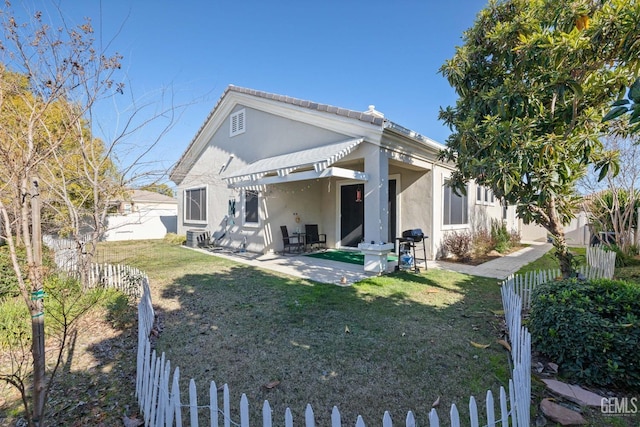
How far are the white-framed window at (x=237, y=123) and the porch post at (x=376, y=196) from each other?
912cm

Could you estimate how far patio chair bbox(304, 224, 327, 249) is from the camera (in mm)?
15445

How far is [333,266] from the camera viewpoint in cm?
1175

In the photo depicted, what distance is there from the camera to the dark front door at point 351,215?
15320 mm

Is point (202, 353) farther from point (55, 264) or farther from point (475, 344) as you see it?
point (55, 264)

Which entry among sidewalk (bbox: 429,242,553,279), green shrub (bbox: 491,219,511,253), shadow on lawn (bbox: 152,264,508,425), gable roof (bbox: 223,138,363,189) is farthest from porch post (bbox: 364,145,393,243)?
green shrub (bbox: 491,219,511,253)

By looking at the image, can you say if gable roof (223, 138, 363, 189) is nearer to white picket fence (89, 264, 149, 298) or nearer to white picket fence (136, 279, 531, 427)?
white picket fence (89, 264, 149, 298)

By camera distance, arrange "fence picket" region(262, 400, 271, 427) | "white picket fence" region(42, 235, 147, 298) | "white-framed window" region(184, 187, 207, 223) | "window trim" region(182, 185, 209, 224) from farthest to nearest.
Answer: "white-framed window" region(184, 187, 207, 223) → "window trim" region(182, 185, 209, 224) → "white picket fence" region(42, 235, 147, 298) → "fence picket" region(262, 400, 271, 427)

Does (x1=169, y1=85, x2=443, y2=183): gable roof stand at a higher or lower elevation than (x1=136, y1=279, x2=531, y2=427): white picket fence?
higher

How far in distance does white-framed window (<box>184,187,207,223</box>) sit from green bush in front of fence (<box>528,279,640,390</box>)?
18379 mm

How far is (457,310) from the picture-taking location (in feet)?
23.0

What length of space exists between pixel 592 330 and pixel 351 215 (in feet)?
38.8

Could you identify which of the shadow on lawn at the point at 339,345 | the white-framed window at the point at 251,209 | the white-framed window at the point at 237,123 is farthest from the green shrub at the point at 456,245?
the white-framed window at the point at 237,123

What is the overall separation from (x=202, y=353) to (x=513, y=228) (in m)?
24.4

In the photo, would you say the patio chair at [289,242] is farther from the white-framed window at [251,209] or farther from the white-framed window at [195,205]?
the white-framed window at [195,205]
